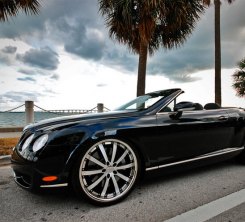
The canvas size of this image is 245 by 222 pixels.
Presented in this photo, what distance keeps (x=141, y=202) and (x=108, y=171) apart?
1.56ft

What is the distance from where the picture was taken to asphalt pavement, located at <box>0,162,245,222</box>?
8.36ft

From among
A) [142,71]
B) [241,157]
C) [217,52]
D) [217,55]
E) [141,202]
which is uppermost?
[217,52]

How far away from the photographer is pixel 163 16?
955 cm

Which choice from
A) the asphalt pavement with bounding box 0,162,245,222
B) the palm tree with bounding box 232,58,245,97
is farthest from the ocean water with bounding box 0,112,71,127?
the palm tree with bounding box 232,58,245,97

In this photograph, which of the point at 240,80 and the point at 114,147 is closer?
the point at 114,147

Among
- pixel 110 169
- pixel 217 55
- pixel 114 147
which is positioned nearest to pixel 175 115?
pixel 114 147

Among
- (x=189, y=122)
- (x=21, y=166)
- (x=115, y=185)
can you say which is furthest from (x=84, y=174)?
(x=189, y=122)

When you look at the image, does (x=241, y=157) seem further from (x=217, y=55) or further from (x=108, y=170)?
(x=217, y=55)

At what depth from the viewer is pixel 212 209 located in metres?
2.65

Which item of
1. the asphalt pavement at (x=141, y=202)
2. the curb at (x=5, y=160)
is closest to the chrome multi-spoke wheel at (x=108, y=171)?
the asphalt pavement at (x=141, y=202)

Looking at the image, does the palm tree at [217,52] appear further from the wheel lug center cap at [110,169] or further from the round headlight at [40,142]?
the round headlight at [40,142]

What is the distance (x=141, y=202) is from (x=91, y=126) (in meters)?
0.94

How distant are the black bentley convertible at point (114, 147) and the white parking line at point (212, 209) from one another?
0.62m

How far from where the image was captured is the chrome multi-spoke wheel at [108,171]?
270 centimetres
